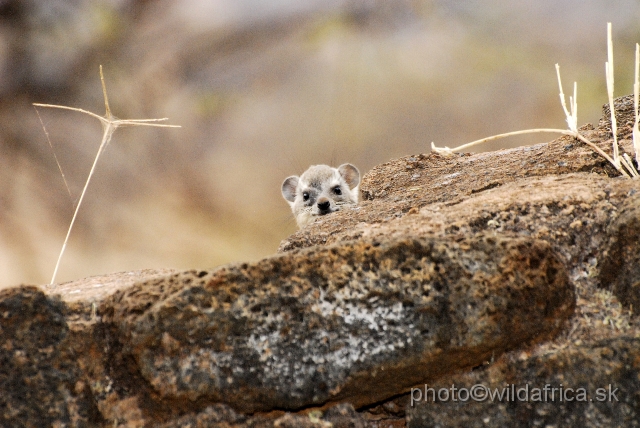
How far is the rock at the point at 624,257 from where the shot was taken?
150 centimetres

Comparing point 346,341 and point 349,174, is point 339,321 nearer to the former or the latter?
point 346,341

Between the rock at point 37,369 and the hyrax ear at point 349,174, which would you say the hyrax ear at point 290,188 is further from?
the rock at point 37,369

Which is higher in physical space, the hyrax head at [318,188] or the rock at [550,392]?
the hyrax head at [318,188]

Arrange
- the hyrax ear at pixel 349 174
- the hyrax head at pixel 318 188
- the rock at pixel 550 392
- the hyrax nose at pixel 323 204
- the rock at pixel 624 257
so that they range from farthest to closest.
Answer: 1. the hyrax ear at pixel 349 174
2. the hyrax head at pixel 318 188
3. the hyrax nose at pixel 323 204
4. the rock at pixel 624 257
5. the rock at pixel 550 392

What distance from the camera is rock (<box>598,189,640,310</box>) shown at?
1505 mm

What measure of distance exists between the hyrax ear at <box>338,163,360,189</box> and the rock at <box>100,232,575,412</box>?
15.1 ft

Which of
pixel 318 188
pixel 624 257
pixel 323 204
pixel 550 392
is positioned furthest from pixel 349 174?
pixel 550 392

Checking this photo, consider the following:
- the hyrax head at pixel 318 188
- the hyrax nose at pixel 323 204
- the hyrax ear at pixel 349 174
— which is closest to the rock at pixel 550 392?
the hyrax nose at pixel 323 204

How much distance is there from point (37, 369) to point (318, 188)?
4.49 metres

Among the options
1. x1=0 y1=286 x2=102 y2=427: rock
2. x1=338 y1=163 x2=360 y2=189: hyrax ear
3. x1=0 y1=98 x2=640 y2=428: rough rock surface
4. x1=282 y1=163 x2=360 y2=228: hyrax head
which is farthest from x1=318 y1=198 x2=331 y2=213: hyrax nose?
x1=0 y1=286 x2=102 y2=427: rock

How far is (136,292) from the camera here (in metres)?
1.57

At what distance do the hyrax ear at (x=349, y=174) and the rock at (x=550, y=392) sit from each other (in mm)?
4656

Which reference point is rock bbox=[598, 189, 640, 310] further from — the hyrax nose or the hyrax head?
the hyrax head

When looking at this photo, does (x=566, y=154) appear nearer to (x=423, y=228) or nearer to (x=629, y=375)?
(x=423, y=228)
